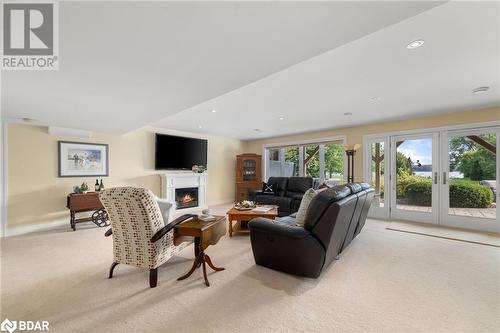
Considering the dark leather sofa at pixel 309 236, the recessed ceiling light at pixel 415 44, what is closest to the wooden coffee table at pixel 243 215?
the dark leather sofa at pixel 309 236

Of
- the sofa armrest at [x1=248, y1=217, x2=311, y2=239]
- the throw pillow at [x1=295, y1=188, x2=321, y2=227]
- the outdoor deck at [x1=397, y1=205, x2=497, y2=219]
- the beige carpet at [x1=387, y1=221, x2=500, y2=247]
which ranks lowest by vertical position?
the beige carpet at [x1=387, y1=221, x2=500, y2=247]

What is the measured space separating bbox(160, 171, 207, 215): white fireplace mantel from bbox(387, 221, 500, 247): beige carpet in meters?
4.76

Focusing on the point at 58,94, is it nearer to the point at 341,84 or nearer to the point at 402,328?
the point at 341,84

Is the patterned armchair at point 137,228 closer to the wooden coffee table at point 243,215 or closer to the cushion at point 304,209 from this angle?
the cushion at point 304,209

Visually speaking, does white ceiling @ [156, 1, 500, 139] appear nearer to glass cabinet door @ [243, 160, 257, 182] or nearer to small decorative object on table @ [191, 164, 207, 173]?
small decorative object on table @ [191, 164, 207, 173]

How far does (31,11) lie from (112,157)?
13.8ft


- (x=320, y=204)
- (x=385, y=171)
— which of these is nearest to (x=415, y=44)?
(x=320, y=204)

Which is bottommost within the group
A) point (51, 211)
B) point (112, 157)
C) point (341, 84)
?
point (51, 211)

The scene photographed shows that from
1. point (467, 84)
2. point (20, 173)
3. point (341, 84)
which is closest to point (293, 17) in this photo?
point (341, 84)

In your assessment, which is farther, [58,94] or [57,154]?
[57,154]

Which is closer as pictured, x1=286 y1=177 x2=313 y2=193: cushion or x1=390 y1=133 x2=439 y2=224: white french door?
x1=390 y1=133 x2=439 y2=224: white french door

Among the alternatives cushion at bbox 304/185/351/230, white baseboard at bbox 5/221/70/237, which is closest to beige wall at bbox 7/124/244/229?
white baseboard at bbox 5/221/70/237

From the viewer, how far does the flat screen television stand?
5512mm

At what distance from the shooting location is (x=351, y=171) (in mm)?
5414
